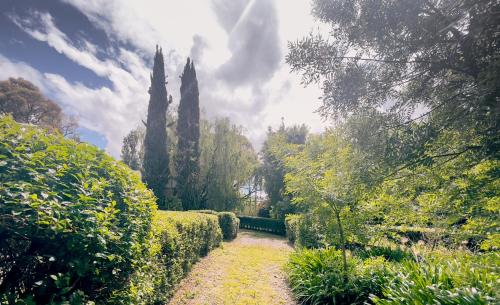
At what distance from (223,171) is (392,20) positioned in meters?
17.7

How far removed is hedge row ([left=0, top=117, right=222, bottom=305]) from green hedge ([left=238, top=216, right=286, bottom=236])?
19.0 meters

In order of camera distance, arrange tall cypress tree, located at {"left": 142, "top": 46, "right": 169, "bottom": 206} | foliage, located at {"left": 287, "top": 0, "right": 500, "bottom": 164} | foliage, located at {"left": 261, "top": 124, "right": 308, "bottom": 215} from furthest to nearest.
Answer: foliage, located at {"left": 261, "top": 124, "right": 308, "bottom": 215} < tall cypress tree, located at {"left": 142, "top": 46, "right": 169, "bottom": 206} < foliage, located at {"left": 287, "top": 0, "right": 500, "bottom": 164}

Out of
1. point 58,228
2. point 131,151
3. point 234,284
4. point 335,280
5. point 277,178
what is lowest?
point 234,284

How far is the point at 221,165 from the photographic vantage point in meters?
20.2

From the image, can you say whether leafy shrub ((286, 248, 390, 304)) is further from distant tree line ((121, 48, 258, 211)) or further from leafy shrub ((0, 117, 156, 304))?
distant tree line ((121, 48, 258, 211))

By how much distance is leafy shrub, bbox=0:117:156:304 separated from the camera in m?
1.66

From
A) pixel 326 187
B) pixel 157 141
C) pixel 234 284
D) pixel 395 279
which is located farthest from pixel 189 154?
pixel 395 279

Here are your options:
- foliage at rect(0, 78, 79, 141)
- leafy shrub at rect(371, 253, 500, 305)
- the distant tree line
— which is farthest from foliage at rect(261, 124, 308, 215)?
foliage at rect(0, 78, 79, 141)

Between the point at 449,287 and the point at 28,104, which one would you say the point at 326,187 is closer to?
the point at 449,287

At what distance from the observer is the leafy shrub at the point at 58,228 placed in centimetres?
166

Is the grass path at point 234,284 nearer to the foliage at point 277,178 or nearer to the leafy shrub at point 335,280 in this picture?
the leafy shrub at point 335,280

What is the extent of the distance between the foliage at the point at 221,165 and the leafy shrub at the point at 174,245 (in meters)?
11.6

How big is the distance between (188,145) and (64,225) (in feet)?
58.7

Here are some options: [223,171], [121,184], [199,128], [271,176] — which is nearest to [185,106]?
[199,128]
